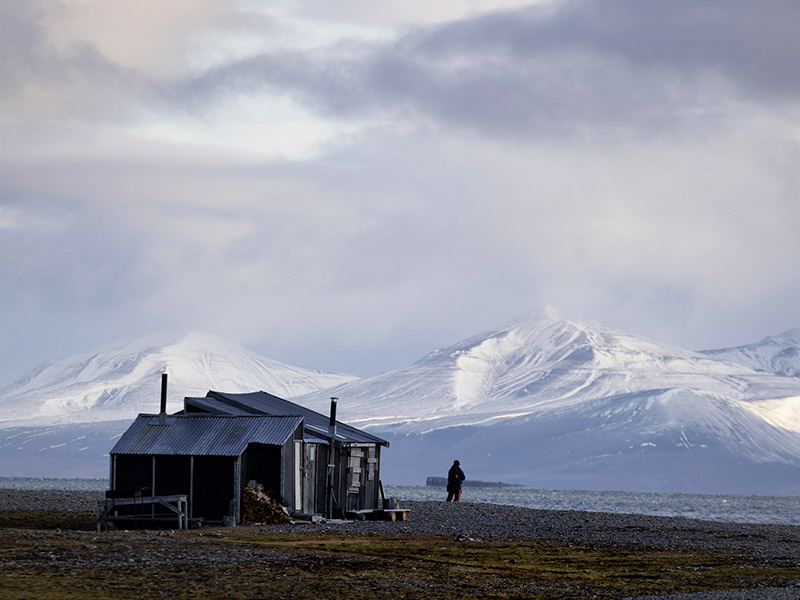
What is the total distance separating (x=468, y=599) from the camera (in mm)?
24156

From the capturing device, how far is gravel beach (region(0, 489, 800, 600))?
39.8 metres

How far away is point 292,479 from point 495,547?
1184cm

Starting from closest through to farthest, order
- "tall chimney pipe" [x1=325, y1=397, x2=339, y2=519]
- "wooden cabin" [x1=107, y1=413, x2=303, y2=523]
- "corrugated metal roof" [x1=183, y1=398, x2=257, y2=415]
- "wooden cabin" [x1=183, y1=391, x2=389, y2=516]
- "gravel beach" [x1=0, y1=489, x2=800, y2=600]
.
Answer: "gravel beach" [x1=0, y1=489, x2=800, y2=600]
"wooden cabin" [x1=107, y1=413, x2=303, y2=523]
"wooden cabin" [x1=183, y1=391, x2=389, y2=516]
"tall chimney pipe" [x1=325, y1=397, x2=339, y2=519]
"corrugated metal roof" [x1=183, y1=398, x2=257, y2=415]

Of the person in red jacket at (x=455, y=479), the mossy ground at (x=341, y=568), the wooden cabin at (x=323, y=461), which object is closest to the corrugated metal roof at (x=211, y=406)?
the wooden cabin at (x=323, y=461)

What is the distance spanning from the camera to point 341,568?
28.5 metres

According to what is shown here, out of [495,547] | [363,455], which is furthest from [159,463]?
[495,547]

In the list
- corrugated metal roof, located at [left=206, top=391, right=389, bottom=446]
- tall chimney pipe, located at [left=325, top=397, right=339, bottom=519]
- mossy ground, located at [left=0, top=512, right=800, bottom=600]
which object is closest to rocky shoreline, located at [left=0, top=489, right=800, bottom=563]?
tall chimney pipe, located at [left=325, top=397, right=339, bottom=519]

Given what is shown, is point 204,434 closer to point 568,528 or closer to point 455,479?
point 568,528

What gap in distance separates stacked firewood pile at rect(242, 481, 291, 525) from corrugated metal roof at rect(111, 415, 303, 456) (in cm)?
161

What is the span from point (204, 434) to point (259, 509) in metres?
3.34

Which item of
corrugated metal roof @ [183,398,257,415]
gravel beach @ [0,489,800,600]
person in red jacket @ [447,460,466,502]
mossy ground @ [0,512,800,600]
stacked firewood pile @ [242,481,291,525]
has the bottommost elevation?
mossy ground @ [0,512,800,600]

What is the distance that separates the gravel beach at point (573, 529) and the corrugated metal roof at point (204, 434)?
129 inches

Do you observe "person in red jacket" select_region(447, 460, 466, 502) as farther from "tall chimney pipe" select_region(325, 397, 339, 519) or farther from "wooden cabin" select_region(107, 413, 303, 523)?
"wooden cabin" select_region(107, 413, 303, 523)

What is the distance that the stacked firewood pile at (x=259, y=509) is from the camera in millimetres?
44375
